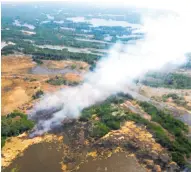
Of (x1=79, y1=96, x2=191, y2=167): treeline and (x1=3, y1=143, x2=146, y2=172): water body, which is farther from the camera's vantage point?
(x1=79, y1=96, x2=191, y2=167): treeline

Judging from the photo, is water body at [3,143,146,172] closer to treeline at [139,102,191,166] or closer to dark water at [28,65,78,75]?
treeline at [139,102,191,166]

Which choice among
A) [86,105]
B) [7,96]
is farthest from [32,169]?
[7,96]

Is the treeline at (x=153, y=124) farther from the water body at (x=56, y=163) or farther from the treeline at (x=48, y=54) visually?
the treeline at (x=48, y=54)

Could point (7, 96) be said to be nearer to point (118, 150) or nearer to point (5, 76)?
point (5, 76)

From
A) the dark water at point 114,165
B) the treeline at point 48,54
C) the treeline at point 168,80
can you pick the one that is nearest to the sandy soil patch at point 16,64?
the treeline at point 48,54

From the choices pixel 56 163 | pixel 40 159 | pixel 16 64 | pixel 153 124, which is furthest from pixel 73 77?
pixel 56 163

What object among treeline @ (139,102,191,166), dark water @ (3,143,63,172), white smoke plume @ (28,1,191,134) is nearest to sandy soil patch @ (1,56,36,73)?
white smoke plume @ (28,1,191,134)

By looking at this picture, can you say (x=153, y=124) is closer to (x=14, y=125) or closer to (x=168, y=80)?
(x=14, y=125)
